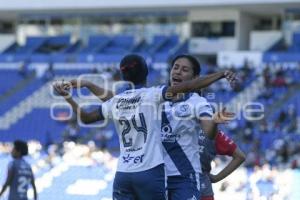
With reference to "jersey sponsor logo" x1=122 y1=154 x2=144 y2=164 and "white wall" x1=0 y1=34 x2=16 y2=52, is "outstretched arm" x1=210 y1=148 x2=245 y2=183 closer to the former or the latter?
"jersey sponsor logo" x1=122 y1=154 x2=144 y2=164

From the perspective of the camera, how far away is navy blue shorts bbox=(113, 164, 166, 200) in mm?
4160

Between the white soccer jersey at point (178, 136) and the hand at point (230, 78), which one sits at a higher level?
the hand at point (230, 78)

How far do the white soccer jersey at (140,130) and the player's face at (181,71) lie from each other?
27 cm

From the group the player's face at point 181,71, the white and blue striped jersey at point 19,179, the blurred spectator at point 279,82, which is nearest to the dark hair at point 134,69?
the player's face at point 181,71

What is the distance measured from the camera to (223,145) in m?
4.90

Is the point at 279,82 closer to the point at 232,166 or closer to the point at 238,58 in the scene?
the point at 238,58

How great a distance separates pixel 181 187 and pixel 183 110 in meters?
0.46

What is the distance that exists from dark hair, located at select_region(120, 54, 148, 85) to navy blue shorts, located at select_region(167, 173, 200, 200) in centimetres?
63

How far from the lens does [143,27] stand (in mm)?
33812

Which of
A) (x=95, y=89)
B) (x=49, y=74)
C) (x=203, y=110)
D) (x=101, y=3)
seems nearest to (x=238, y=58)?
(x=49, y=74)

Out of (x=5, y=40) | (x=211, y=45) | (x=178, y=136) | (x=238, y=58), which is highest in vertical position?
(x=5, y=40)

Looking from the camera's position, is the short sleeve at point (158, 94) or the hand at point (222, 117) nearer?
the short sleeve at point (158, 94)

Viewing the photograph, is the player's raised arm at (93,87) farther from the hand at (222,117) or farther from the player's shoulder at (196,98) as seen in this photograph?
the hand at (222,117)

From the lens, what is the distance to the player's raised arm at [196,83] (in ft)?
12.8
